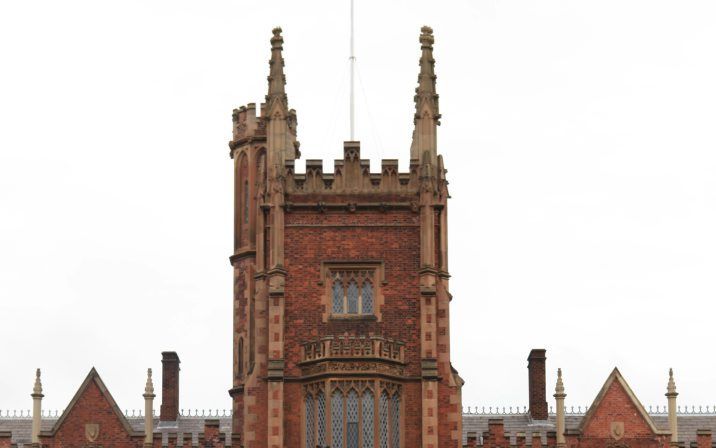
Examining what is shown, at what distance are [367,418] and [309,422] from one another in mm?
1938

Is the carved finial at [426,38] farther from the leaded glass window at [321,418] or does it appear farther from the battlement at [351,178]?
the leaded glass window at [321,418]

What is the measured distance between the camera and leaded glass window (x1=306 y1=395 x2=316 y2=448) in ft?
204

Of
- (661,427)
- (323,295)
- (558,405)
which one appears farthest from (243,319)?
(661,427)

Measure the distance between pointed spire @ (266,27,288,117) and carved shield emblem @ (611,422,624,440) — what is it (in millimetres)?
15717

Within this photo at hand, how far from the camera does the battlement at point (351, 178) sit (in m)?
64.9

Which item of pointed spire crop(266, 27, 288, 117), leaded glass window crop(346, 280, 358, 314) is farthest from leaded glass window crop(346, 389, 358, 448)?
pointed spire crop(266, 27, 288, 117)

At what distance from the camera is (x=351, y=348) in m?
62.1

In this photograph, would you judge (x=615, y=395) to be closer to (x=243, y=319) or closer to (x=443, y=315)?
(x=443, y=315)

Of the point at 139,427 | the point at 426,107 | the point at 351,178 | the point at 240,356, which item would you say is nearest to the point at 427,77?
the point at 426,107

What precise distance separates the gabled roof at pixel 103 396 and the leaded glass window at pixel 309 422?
6.85 metres

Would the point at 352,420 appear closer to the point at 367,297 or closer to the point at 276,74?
the point at 367,297

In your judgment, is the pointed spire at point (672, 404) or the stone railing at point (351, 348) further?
the pointed spire at point (672, 404)

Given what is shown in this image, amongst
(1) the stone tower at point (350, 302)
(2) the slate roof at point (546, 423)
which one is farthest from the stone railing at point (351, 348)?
(2) the slate roof at point (546, 423)

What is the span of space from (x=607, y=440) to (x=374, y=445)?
30.2ft
